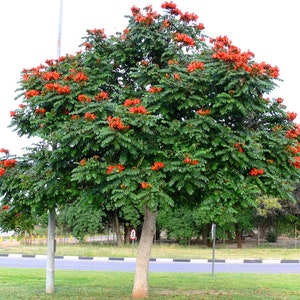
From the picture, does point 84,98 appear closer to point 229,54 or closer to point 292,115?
point 229,54

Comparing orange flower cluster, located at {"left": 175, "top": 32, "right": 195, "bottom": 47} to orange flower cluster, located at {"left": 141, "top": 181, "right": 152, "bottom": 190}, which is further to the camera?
orange flower cluster, located at {"left": 175, "top": 32, "right": 195, "bottom": 47}

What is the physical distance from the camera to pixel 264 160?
364 inches

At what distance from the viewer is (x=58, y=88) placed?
8.97 metres

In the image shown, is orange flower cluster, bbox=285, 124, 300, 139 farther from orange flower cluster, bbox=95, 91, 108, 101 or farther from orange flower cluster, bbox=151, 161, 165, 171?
orange flower cluster, bbox=95, 91, 108, 101

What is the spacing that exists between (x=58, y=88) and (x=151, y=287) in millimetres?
5963

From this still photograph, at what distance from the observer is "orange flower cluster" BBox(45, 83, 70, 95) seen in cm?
895

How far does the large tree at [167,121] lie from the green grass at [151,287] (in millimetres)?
2659

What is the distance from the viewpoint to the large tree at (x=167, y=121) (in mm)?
8258

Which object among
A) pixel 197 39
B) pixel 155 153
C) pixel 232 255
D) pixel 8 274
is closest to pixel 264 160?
pixel 155 153

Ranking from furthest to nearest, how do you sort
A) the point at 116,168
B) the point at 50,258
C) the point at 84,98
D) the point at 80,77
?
the point at 50,258 < the point at 80,77 < the point at 84,98 < the point at 116,168

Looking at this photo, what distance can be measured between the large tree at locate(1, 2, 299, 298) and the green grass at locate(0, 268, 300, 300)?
2.66 metres

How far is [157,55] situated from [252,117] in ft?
7.16

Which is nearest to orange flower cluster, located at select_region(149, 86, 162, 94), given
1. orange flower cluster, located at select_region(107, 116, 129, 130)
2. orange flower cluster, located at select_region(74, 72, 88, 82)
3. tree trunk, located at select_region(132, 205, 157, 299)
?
orange flower cluster, located at select_region(107, 116, 129, 130)

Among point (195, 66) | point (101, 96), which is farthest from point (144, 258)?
point (195, 66)
